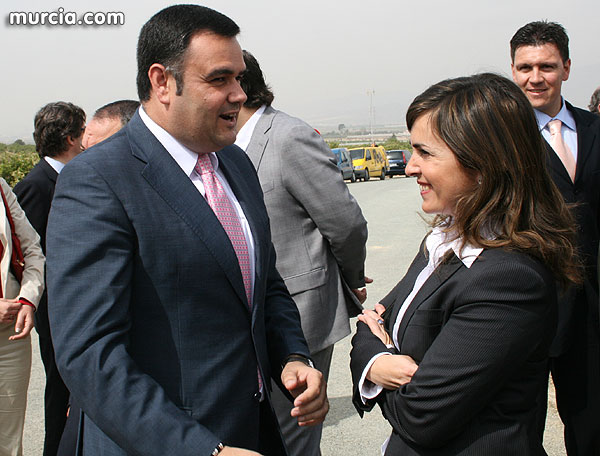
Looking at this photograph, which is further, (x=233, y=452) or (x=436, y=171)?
(x=436, y=171)

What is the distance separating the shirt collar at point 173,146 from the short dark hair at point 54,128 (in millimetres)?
2757

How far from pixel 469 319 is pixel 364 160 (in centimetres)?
3135

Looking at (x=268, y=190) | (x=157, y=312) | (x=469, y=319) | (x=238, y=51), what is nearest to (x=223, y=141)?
(x=238, y=51)

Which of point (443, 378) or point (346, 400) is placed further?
point (346, 400)

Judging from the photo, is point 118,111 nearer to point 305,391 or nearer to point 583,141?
point 305,391

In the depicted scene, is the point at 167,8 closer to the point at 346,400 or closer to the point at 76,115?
the point at 76,115

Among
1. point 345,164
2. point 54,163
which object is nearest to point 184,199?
point 54,163

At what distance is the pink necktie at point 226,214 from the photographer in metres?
1.92

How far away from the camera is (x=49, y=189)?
4141 mm

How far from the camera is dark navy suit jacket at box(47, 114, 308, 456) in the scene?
5.11 feet

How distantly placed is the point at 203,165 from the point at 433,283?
846 mm

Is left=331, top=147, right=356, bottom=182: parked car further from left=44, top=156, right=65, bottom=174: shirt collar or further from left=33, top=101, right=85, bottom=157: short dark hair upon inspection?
left=44, top=156, right=65, bottom=174: shirt collar

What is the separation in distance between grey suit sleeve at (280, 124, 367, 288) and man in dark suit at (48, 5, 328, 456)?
3.19ft

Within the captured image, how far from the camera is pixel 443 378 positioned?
1.79 metres
